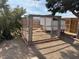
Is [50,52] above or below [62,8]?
below

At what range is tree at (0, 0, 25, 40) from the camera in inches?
540

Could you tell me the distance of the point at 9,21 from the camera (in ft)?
45.0

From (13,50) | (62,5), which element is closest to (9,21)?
(13,50)

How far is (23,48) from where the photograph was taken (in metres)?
11.5

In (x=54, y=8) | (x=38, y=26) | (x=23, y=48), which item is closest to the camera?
(x=23, y=48)

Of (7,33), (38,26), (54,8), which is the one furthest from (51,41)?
(38,26)

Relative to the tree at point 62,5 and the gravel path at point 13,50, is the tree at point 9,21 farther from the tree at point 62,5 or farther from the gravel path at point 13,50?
the tree at point 62,5

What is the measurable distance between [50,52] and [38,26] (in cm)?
956

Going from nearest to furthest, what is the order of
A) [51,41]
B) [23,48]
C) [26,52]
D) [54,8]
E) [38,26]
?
1. [26,52]
2. [23,48]
3. [54,8]
4. [51,41]
5. [38,26]

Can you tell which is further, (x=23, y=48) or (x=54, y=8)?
(x=54, y=8)

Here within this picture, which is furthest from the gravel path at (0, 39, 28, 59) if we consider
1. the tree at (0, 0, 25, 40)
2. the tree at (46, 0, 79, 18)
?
the tree at (46, 0, 79, 18)

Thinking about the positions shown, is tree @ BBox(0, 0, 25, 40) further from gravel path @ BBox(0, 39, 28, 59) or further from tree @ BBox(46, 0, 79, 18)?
tree @ BBox(46, 0, 79, 18)

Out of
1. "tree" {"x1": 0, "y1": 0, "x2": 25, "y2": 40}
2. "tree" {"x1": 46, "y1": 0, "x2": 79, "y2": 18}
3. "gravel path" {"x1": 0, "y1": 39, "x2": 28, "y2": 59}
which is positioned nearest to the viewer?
"gravel path" {"x1": 0, "y1": 39, "x2": 28, "y2": 59}

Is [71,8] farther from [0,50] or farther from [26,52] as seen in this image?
[0,50]
